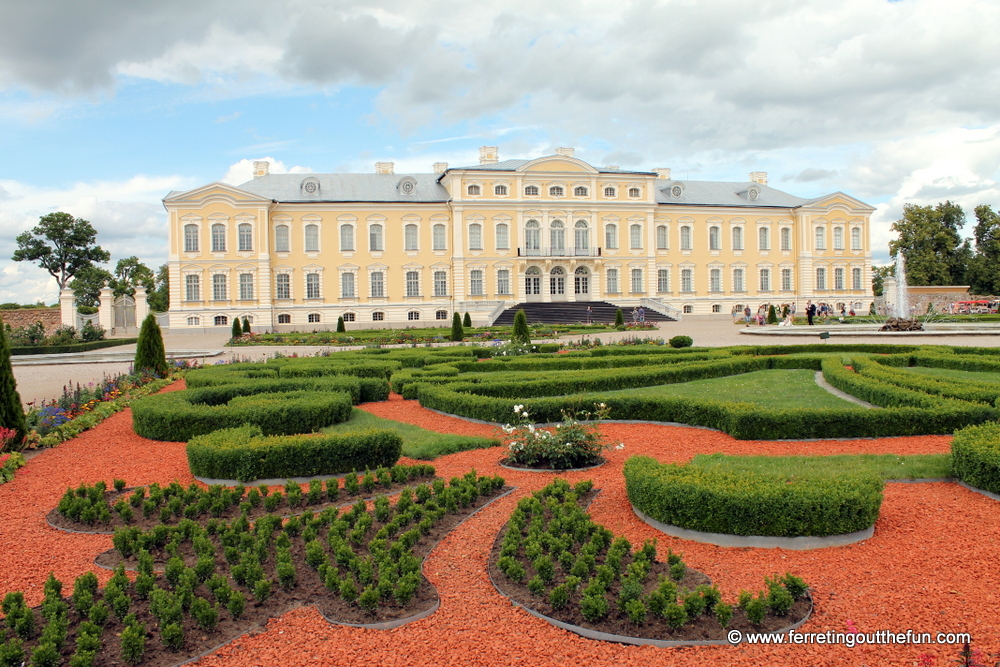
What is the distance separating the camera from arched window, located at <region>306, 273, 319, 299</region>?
3750cm

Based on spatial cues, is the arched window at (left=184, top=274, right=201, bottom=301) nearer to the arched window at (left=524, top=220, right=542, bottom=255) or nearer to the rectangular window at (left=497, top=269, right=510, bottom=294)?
the rectangular window at (left=497, top=269, right=510, bottom=294)

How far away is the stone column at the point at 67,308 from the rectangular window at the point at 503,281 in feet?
67.6

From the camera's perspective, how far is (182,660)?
3.16 meters

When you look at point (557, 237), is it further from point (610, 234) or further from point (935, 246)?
point (935, 246)

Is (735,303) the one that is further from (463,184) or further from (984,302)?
(463,184)

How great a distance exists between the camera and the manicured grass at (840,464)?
550 cm

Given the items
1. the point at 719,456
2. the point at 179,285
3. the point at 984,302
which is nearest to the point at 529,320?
the point at 179,285

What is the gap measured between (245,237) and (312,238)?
11.2 feet

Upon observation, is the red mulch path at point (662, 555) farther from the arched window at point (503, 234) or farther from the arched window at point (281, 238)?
the arched window at point (503, 234)

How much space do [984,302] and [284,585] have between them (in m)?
47.2

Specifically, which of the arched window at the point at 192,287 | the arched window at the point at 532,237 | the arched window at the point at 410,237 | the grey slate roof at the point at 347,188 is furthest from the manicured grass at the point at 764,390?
the arched window at the point at 192,287

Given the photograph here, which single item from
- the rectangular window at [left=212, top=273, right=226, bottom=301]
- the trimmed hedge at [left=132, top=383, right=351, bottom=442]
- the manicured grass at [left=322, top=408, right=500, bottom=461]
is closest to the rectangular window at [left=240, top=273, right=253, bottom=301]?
the rectangular window at [left=212, top=273, right=226, bottom=301]

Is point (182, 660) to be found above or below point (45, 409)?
below

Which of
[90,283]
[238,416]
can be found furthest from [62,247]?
[238,416]
